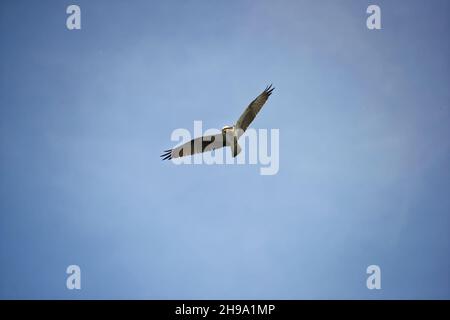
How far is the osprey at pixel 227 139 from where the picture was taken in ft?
37.6

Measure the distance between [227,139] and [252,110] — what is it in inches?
34.6

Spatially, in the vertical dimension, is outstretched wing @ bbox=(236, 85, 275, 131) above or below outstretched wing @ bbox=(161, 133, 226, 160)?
above

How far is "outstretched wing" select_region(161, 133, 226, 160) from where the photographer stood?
38.9 ft

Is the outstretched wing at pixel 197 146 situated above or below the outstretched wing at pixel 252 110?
below

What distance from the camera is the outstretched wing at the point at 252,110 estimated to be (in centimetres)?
1160

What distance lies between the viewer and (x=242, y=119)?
1159cm

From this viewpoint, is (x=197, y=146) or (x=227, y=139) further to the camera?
(x=197, y=146)

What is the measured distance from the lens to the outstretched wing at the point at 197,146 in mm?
11844

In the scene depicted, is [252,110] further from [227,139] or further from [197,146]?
[197,146]

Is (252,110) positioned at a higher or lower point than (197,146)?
higher

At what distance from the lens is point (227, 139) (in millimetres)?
11570

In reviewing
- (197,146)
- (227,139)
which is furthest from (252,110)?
(197,146)
